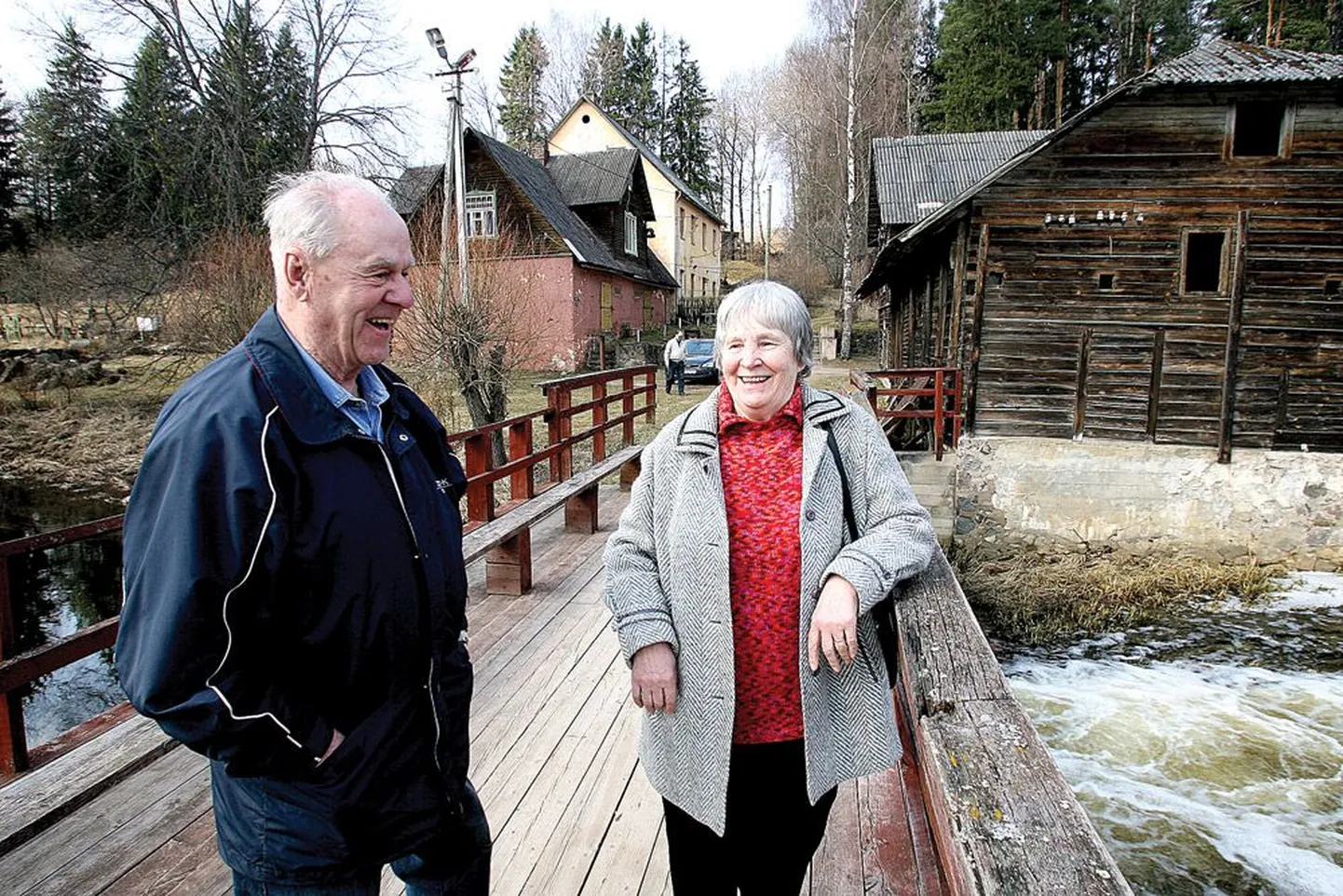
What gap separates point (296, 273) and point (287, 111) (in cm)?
2187

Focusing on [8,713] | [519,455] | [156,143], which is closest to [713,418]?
[8,713]

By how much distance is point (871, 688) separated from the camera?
1.68 meters

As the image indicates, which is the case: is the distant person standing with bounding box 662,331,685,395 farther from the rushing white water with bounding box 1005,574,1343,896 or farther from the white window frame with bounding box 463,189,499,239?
the rushing white water with bounding box 1005,574,1343,896

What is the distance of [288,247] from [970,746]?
1.32m

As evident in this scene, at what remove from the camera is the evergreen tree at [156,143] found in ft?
58.0

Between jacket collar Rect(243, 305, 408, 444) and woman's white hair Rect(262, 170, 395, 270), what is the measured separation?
0.13 metres

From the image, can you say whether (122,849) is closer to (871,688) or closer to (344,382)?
(344,382)

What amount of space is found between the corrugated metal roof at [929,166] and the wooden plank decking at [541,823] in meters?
14.9

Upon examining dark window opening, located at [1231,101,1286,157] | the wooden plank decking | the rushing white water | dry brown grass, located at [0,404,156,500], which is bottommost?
the rushing white water

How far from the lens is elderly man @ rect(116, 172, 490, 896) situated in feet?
3.89

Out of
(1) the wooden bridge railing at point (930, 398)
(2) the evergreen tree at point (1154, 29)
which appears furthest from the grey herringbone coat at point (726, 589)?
(2) the evergreen tree at point (1154, 29)

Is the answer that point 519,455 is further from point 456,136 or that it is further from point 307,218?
point 456,136

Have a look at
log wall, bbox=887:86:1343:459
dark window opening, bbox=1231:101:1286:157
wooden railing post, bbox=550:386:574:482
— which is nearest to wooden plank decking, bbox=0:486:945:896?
wooden railing post, bbox=550:386:574:482

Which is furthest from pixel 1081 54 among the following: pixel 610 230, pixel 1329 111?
pixel 1329 111
